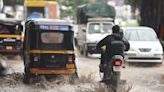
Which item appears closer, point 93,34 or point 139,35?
point 139,35

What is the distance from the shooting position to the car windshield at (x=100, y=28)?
88.2ft

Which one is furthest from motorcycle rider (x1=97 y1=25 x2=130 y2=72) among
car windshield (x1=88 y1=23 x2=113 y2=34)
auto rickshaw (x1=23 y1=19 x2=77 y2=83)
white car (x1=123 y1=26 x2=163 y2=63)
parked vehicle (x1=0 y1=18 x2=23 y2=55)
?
car windshield (x1=88 y1=23 x2=113 y2=34)

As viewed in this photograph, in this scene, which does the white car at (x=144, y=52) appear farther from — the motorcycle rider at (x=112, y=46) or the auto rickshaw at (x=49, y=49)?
the motorcycle rider at (x=112, y=46)

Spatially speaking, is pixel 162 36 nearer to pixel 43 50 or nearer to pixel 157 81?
pixel 157 81

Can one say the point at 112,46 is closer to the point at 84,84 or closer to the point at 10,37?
the point at 84,84

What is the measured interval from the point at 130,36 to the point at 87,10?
13052 millimetres

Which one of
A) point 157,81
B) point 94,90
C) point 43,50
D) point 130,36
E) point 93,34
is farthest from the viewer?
point 93,34

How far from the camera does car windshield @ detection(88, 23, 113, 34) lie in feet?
88.2

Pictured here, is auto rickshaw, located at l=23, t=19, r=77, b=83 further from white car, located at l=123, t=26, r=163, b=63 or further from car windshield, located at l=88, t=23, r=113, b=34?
car windshield, located at l=88, t=23, r=113, b=34

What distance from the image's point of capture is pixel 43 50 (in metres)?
15.1

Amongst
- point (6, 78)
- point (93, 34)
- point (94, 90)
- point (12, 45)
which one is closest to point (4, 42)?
point (12, 45)

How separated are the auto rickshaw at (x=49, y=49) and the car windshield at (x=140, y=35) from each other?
7.18 metres

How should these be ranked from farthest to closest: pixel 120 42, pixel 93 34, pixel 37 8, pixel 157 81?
pixel 37 8 → pixel 93 34 → pixel 157 81 → pixel 120 42

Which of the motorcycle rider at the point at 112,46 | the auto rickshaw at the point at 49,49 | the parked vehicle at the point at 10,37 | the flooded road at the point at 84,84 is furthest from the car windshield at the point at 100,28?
the motorcycle rider at the point at 112,46
